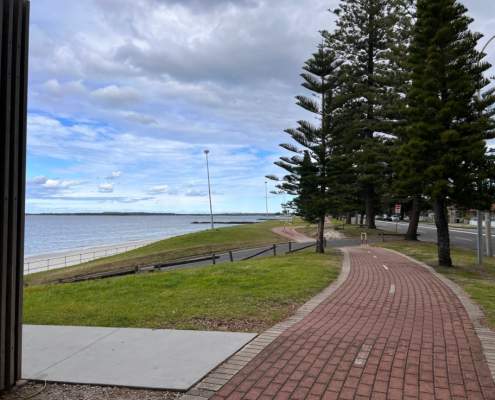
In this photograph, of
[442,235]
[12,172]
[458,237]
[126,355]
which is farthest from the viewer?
[458,237]

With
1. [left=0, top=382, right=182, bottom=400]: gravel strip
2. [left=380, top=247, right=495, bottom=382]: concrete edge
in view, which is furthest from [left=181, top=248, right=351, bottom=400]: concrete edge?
[left=380, top=247, right=495, bottom=382]: concrete edge

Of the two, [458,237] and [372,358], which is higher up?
[372,358]

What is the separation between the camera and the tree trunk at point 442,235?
16.5 meters

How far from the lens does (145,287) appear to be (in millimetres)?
10281

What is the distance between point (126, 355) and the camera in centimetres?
528

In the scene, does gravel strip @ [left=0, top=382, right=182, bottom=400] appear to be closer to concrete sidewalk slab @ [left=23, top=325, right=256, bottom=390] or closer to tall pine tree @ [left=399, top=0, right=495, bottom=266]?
concrete sidewalk slab @ [left=23, top=325, right=256, bottom=390]

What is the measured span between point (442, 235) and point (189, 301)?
11.6 meters

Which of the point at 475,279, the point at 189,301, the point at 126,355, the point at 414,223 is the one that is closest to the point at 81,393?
the point at 126,355

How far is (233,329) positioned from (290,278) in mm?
4772

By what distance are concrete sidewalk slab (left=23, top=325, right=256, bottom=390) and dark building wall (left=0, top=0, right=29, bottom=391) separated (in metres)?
0.59

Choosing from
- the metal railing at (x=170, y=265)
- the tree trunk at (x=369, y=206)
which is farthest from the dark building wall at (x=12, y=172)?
the tree trunk at (x=369, y=206)

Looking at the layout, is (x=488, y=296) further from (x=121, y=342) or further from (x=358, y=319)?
(x=121, y=342)

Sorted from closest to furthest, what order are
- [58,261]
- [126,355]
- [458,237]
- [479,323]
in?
[126,355] < [479,323] < [58,261] < [458,237]

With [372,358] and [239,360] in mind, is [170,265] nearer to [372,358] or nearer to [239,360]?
[239,360]
